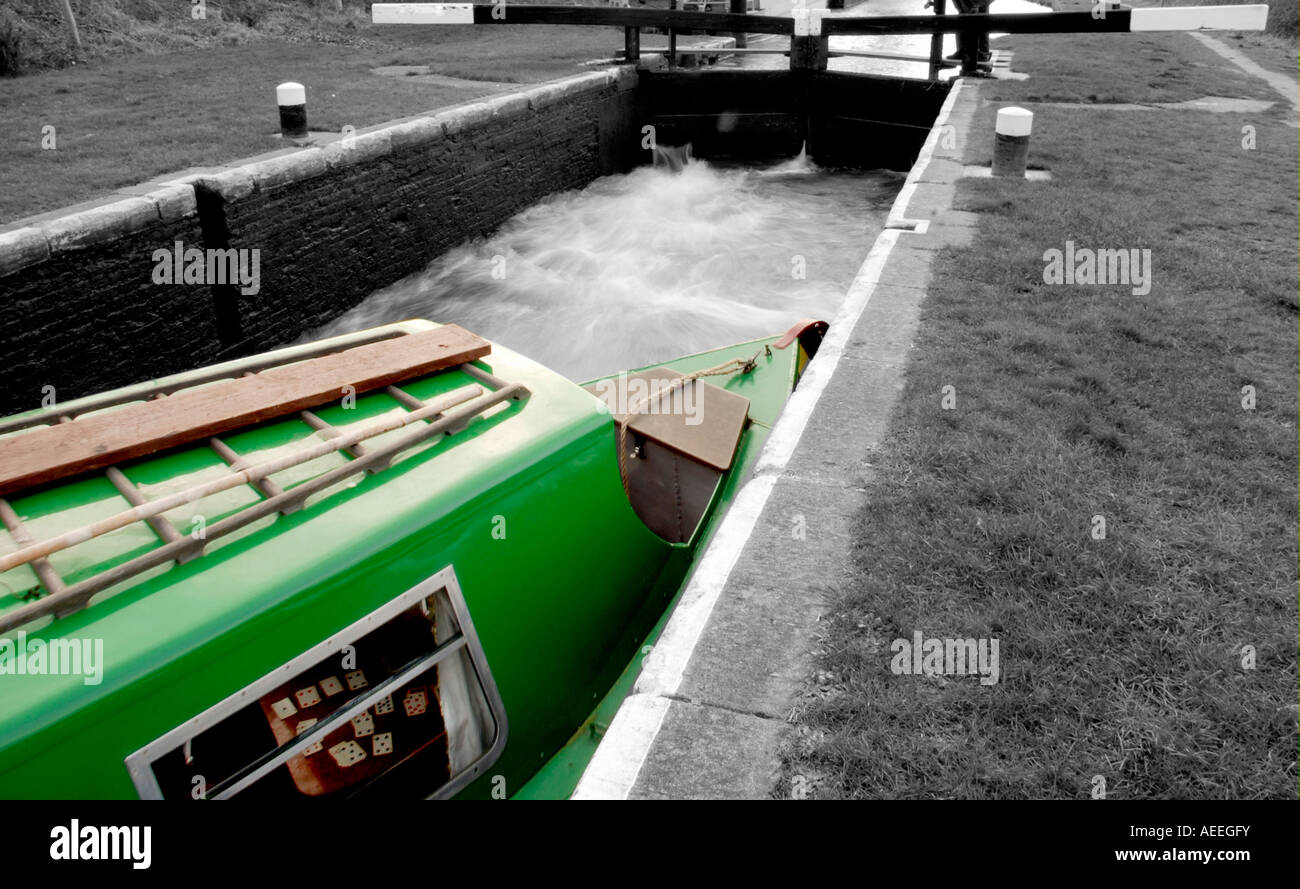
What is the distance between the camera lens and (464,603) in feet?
9.34

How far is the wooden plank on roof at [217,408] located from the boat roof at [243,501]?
1.4 inches

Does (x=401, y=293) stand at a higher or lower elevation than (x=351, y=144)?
lower

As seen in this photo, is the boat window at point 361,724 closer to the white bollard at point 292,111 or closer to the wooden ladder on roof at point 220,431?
the wooden ladder on roof at point 220,431

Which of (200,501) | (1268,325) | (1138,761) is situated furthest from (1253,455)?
(200,501)

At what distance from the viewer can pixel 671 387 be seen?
4.60 m

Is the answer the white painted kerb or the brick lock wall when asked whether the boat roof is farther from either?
the white painted kerb

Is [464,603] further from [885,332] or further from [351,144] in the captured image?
[351,144]

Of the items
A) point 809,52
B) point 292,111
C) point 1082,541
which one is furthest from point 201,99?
point 1082,541

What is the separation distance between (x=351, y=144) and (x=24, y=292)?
10.7 feet

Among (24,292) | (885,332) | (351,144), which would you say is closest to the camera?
(885,332)

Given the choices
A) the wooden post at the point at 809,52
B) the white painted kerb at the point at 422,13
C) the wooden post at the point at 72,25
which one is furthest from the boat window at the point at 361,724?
the wooden post at the point at 72,25

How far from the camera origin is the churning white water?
343 inches

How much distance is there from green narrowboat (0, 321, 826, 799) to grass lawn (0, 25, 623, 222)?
4.46 meters

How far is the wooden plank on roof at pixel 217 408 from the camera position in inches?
104
